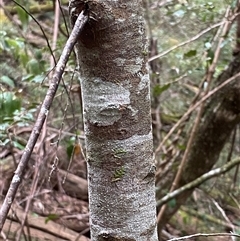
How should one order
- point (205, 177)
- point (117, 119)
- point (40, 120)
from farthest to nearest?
point (205, 177)
point (117, 119)
point (40, 120)

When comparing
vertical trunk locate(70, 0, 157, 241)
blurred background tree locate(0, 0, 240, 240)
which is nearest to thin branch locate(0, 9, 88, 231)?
vertical trunk locate(70, 0, 157, 241)

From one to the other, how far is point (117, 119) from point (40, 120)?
13 centimetres

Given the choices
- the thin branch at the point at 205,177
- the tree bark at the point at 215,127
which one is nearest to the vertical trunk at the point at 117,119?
the thin branch at the point at 205,177

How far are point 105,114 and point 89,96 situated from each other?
0.03 meters

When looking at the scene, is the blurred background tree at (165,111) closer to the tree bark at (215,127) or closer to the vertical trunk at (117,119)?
the tree bark at (215,127)

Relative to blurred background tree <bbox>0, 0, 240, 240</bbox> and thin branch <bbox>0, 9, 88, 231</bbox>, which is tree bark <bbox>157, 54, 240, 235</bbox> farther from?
thin branch <bbox>0, 9, 88, 231</bbox>

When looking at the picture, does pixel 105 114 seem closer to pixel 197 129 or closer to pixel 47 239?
pixel 197 129

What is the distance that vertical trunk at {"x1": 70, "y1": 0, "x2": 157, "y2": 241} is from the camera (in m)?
0.46

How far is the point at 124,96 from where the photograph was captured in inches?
19.2

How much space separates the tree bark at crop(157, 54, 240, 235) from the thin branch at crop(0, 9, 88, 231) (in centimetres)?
104

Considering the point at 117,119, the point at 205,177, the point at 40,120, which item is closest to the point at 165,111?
the point at 205,177

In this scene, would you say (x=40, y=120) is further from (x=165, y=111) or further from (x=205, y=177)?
(x=165, y=111)

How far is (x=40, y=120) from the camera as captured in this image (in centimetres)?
38

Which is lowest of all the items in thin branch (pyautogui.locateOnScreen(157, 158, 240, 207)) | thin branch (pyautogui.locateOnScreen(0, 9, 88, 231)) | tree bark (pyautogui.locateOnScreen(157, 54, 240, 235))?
thin branch (pyautogui.locateOnScreen(157, 158, 240, 207))
